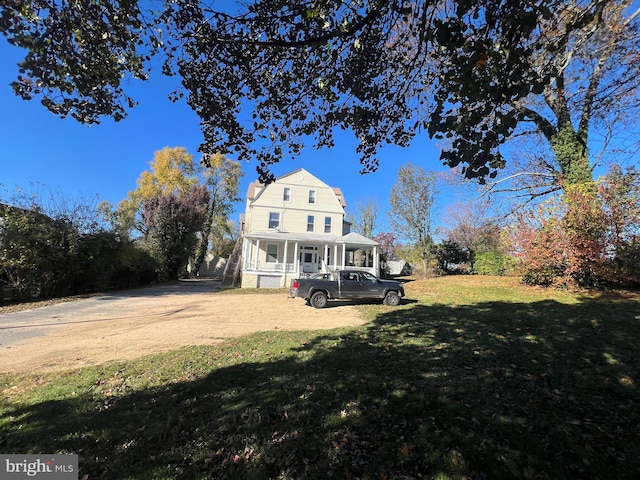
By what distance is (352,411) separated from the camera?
3.64 metres

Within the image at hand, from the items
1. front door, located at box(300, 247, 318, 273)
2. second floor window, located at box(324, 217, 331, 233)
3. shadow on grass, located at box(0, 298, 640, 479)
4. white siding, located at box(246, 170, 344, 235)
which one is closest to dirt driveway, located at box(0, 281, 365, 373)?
shadow on grass, located at box(0, 298, 640, 479)

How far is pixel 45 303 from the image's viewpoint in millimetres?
13289

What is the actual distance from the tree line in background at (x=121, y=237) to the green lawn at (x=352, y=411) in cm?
343

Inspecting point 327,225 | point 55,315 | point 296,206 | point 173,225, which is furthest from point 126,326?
point 173,225

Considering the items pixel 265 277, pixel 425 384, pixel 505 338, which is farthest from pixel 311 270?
pixel 425 384

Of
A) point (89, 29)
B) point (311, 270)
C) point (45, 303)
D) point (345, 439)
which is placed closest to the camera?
point (345, 439)

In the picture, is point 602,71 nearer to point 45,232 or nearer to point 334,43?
point 334,43

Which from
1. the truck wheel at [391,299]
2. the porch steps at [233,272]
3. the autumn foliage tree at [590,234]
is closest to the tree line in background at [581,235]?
the autumn foliage tree at [590,234]

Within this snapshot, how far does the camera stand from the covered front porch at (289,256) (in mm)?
22375

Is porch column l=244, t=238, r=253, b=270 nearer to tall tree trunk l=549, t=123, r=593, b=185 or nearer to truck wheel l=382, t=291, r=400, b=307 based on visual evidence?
truck wheel l=382, t=291, r=400, b=307

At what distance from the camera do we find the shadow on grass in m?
2.74

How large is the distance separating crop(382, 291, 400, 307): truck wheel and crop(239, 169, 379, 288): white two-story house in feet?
33.9

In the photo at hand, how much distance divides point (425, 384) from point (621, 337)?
5.12 metres

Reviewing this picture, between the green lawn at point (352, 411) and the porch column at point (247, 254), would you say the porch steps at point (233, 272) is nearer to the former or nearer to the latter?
the porch column at point (247, 254)
